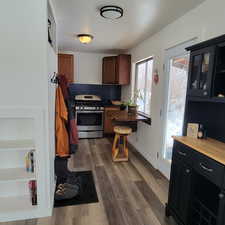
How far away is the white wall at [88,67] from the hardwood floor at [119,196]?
249cm

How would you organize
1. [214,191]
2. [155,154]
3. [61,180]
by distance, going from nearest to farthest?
[214,191], [61,180], [155,154]

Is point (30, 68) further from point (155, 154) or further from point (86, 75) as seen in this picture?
point (86, 75)

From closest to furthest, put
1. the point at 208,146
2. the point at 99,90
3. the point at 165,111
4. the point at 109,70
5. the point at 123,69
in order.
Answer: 1. the point at 208,146
2. the point at 165,111
3. the point at 123,69
4. the point at 109,70
5. the point at 99,90

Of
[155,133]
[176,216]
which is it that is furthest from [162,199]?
[155,133]

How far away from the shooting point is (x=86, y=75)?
5289mm

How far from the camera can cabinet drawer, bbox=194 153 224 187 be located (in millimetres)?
1298

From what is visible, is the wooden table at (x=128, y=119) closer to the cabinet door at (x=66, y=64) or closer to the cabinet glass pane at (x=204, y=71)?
the cabinet glass pane at (x=204, y=71)

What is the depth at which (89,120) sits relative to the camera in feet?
16.1

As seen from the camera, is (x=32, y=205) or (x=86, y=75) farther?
(x=86, y=75)

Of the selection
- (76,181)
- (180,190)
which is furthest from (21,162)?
(180,190)

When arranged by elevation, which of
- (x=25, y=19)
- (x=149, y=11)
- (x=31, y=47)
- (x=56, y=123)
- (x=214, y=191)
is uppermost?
(x=149, y=11)

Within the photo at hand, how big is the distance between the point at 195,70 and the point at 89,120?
3499 millimetres

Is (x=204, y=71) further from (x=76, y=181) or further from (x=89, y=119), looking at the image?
(x=89, y=119)

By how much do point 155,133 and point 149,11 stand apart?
201cm
